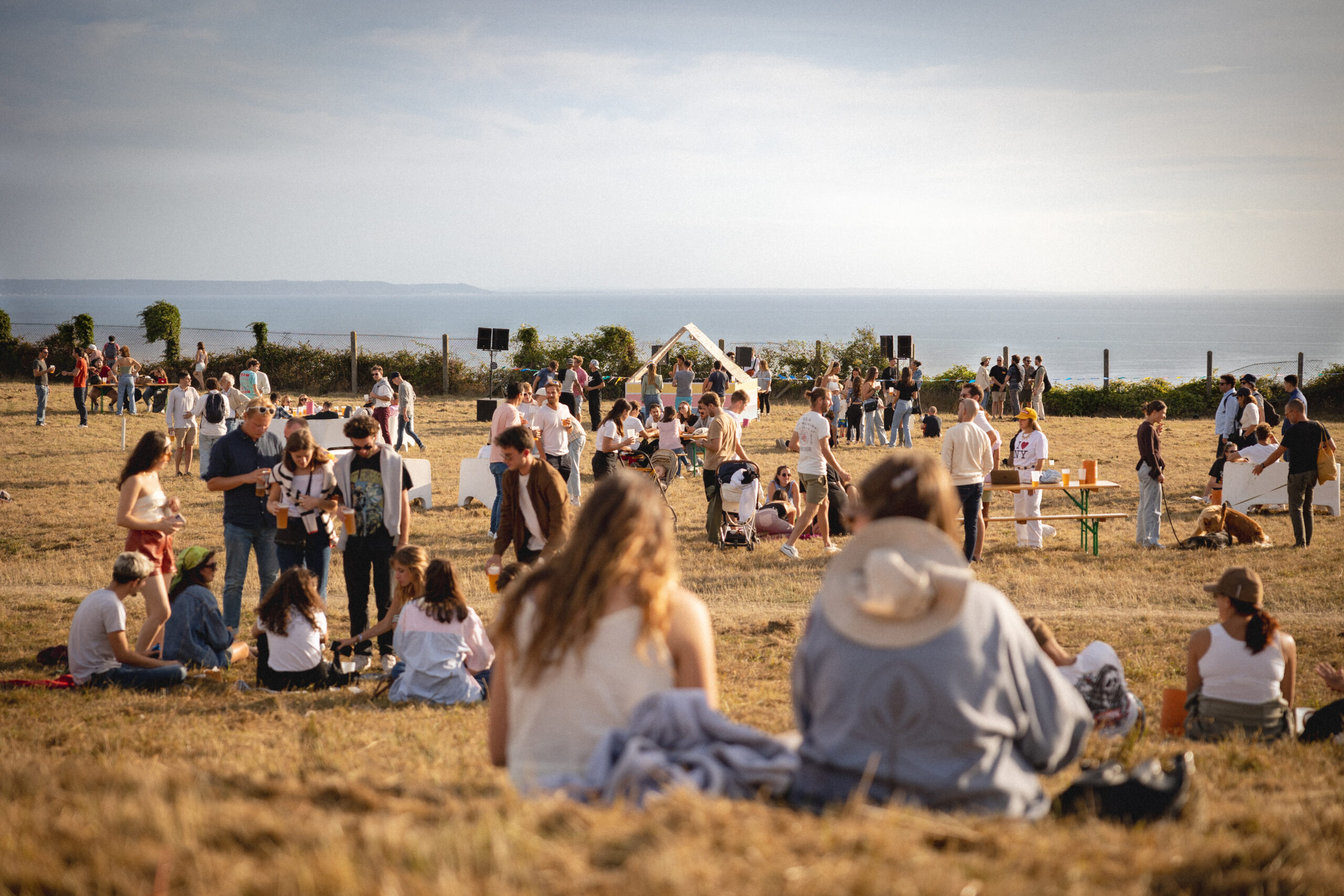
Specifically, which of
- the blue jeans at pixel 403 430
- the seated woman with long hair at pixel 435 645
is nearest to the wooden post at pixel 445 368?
the blue jeans at pixel 403 430

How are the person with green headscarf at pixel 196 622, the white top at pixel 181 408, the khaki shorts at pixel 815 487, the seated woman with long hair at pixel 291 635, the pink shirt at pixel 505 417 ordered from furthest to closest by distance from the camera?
the white top at pixel 181 408
the pink shirt at pixel 505 417
the khaki shorts at pixel 815 487
the person with green headscarf at pixel 196 622
the seated woman with long hair at pixel 291 635

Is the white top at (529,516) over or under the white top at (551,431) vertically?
under

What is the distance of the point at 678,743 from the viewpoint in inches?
94.6

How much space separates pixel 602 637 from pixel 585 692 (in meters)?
0.16

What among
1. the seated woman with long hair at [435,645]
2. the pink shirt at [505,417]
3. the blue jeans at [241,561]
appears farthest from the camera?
the pink shirt at [505,417]

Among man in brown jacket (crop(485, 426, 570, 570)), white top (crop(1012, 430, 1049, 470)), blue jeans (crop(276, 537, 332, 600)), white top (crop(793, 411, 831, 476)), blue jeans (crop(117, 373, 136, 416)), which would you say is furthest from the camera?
blue jeans (crop(117, 373, 136, 416))

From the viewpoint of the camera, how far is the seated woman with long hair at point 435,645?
5887 mm

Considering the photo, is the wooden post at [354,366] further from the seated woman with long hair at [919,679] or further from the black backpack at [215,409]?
the seated woman with long hair at [919,679]

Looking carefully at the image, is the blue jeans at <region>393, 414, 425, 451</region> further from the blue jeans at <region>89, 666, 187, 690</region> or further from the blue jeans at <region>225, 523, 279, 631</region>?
the blue jeans at <region>89, 666, 187, 690</region>

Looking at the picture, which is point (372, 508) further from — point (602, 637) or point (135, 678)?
point (602, 637)

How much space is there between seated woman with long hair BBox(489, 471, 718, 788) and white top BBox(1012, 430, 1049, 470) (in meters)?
9.26

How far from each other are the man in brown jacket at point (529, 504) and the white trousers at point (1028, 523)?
641 cm

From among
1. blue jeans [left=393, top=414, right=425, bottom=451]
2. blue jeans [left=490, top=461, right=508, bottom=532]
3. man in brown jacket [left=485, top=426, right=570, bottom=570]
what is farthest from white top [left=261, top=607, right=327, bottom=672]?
blue jeans [left=393, top=414, right=425, bottom=451]

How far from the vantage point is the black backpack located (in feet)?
42.4
